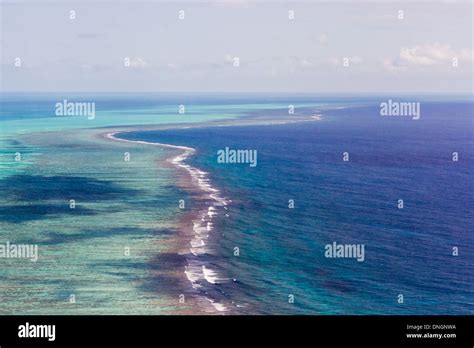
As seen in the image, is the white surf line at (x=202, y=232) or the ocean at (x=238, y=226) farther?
the white surf line at (x=202, y=232)

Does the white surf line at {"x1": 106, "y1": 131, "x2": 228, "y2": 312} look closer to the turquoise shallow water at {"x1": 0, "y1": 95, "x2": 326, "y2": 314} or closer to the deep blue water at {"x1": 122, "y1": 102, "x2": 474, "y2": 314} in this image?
the turquoise shallow water at {"x1": 0, "y1": 95, "x2": 326, "y2": 314}

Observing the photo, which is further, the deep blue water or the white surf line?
the deep blue water

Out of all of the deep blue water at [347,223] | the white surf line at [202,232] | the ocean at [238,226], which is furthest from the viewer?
the deep blue water at [347,223]

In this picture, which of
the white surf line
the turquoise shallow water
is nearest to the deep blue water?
the white surf line

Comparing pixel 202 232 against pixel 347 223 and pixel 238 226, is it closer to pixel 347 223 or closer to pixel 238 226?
pixel 238 226

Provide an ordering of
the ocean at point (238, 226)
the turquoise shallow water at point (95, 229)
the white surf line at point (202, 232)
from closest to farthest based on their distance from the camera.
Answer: the turquoise shallow water at point (95, 229), the ocean at point (238, 226), the white surf line at point (202, 232)

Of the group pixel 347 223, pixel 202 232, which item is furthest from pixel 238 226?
pixel 347 223

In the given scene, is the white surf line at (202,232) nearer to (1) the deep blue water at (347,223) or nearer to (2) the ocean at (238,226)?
(2) the ocean at (238,226)

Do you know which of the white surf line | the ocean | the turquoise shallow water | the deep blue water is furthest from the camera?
the deep blue water

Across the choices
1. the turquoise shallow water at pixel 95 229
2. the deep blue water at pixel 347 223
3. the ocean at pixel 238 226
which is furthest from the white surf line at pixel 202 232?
Answer: the deep blue water at pixel 347 223
